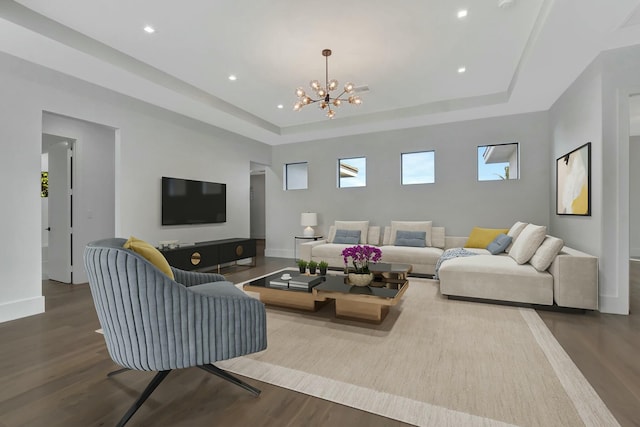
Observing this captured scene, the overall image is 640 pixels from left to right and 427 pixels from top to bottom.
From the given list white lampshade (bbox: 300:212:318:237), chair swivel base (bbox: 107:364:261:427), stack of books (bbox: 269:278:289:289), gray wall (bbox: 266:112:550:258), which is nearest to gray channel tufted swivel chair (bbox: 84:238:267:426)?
chair swivel base (bbox: 107:364:261:427)

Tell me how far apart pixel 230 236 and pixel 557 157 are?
19.3 ft

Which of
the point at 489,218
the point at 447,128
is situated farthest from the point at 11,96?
the point at 489,218

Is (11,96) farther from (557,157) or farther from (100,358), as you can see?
(557,157)

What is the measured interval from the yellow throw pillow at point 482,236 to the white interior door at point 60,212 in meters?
6.44

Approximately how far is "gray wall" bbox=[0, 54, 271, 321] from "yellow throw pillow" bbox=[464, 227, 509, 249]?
4.52m

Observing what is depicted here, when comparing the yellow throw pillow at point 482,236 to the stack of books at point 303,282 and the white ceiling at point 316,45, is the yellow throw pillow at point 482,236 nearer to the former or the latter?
the white ceiling at point 316,45

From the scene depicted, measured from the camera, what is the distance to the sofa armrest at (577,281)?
3033 mm

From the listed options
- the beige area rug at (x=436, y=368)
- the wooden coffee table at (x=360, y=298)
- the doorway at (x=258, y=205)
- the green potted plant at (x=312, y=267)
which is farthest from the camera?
the doorway at (x=258, y=205)

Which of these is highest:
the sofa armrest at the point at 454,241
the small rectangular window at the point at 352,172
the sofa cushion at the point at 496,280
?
the small rectangular window at the point at 352,172

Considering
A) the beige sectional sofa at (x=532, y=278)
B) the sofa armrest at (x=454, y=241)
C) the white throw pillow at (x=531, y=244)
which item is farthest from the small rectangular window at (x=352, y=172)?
the white throw pillow at (x=531, y=244)

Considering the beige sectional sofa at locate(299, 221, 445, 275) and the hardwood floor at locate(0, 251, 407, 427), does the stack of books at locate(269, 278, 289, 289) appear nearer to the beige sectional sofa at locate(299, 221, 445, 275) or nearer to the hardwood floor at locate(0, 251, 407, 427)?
the hardwood floor at locate(0, 251, 407, 427)

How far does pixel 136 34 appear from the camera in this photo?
10.2 feet

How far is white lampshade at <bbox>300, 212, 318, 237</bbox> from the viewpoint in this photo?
6.54 meters

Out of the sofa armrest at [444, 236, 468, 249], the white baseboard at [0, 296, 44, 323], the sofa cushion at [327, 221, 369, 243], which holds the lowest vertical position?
the white baseboard at [0, 296, 44, 323]
